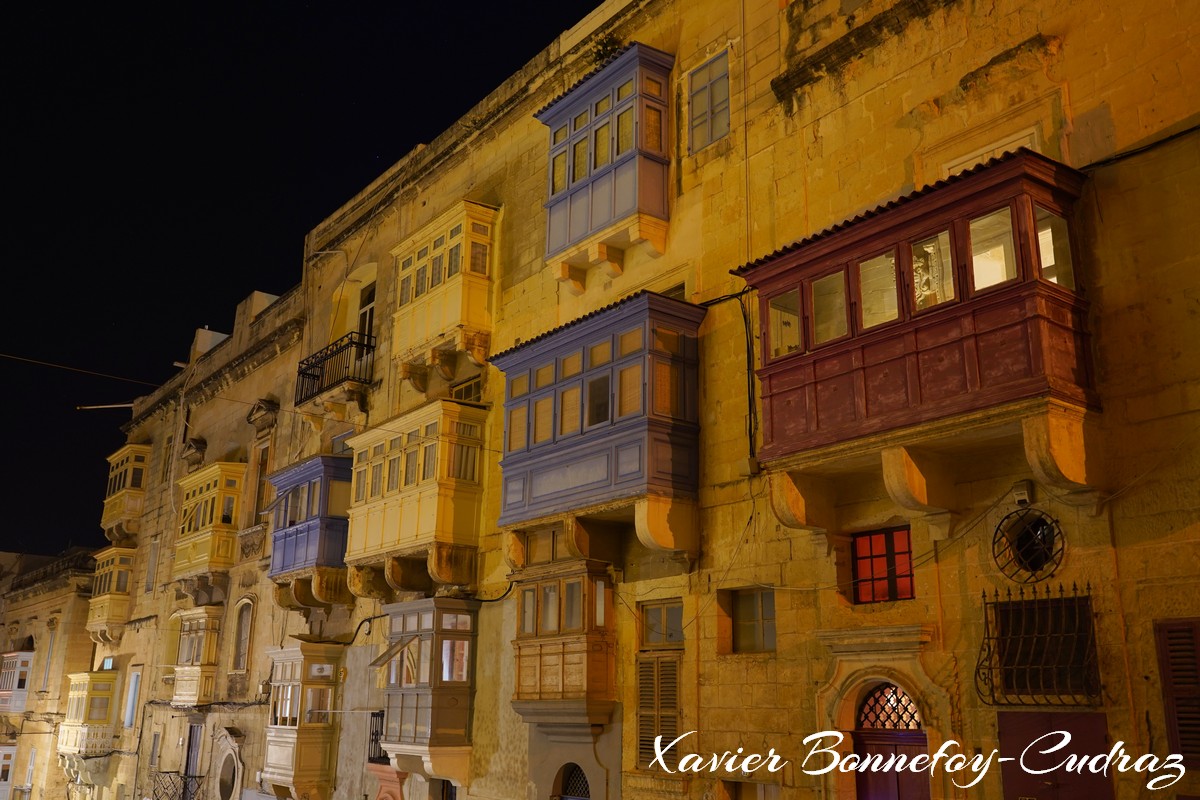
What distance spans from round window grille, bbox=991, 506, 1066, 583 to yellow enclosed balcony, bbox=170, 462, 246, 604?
21.5 metres

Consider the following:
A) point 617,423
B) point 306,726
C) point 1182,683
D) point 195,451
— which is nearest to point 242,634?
point 306,726

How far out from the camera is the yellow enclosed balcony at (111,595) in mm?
33875

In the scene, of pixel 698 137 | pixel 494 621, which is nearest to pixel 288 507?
pixel 494 621

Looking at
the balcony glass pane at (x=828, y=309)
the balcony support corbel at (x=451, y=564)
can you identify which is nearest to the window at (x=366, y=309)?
the balcony support corbel at (x=451, y=564)

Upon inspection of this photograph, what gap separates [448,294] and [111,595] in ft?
71.2

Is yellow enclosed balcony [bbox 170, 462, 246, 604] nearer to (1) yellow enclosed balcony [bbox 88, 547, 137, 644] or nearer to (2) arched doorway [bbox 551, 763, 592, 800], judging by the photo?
(1) yellow enclosed balcony [bbox 88, 547, 137, 644]

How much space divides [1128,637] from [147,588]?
99.5 feet

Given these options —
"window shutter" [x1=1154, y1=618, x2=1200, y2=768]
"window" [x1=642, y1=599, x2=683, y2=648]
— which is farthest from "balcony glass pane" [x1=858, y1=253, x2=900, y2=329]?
"window" [x1=642, y1=599, x2=683, y2=648]

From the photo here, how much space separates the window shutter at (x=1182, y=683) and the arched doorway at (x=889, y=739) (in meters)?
2.39

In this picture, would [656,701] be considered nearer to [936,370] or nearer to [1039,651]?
[1039,651]

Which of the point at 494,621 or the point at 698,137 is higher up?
the point at 698,137

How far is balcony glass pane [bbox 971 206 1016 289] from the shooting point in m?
9.65

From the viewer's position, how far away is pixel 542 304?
16.9 m

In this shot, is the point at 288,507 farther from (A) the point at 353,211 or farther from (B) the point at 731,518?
(B) the point at 731,518
